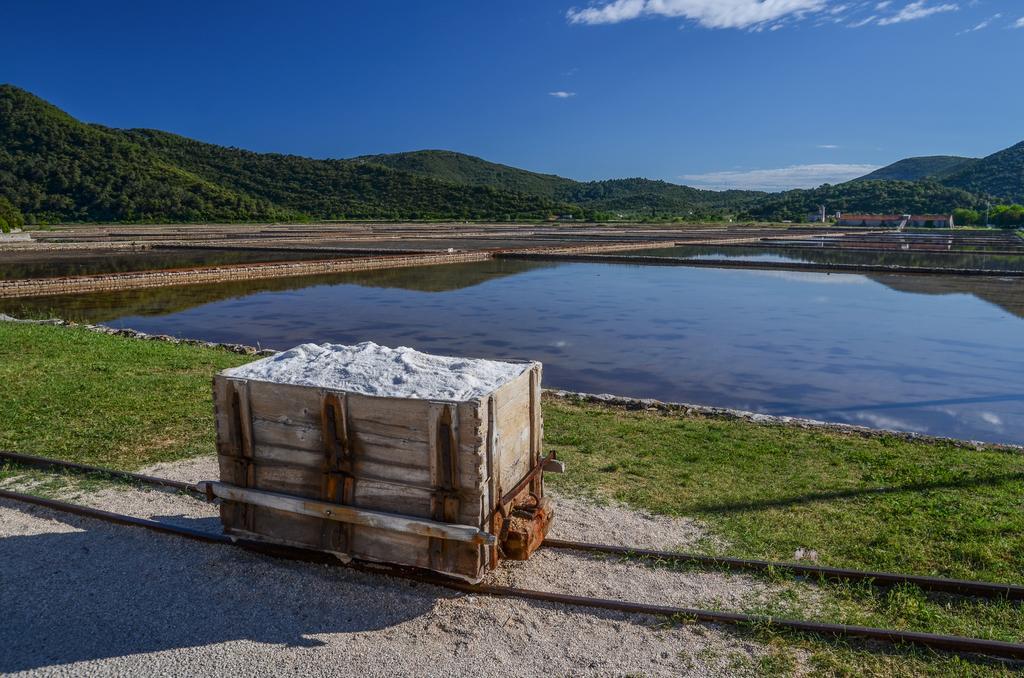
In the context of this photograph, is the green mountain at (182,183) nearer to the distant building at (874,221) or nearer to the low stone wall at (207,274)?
the distant building at (874,221)

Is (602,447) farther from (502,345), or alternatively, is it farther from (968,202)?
(968,202)

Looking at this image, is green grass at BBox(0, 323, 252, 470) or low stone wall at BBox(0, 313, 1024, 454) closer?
green grass at BBox(0, 323, 252, 470)

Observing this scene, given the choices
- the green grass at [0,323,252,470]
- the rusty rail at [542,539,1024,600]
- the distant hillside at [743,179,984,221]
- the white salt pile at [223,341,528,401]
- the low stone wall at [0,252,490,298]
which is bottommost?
the rusty rail at [542,539,1024,600]

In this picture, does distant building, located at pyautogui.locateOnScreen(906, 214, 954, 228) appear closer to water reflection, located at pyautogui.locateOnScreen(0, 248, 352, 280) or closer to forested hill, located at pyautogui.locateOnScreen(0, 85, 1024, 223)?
forested hill, located at pyautogui.locateOnScreen(0, 85, 1024, 223)

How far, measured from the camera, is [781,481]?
6867 mm

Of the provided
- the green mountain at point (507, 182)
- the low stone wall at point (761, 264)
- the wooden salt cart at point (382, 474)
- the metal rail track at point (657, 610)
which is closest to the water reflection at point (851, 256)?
the low stone wall at point (761, 264)

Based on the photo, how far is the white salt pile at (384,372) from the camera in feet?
15.2

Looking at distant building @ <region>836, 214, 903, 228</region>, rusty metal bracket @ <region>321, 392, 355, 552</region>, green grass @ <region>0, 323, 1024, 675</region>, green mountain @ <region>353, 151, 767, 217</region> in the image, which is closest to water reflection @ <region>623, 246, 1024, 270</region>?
green grass @ <region>0, 323, 1024, 675</region>

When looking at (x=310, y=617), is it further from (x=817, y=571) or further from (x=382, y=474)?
(x=817, y=571)

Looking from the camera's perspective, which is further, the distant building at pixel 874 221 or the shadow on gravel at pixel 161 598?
the distant building at pixel 874 221

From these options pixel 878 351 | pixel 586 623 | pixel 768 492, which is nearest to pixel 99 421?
pixel 586 623

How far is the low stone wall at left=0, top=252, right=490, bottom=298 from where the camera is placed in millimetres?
23891

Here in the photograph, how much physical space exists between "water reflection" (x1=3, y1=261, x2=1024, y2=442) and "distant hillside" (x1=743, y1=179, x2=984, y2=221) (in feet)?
347

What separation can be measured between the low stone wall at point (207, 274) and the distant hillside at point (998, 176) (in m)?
160
